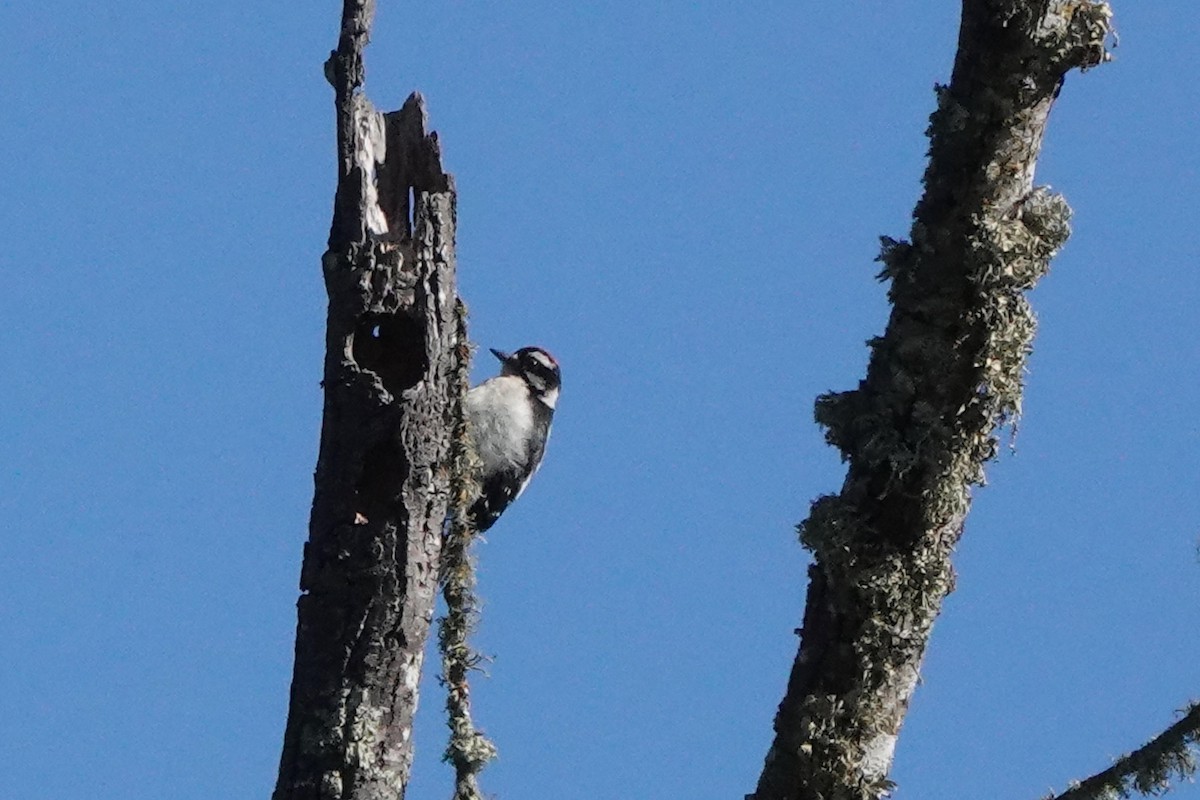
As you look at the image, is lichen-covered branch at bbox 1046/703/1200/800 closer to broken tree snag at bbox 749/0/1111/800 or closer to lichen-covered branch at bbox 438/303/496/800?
broken tree snag at bbox 749/0/1111/800

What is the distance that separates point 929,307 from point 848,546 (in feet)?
1.94

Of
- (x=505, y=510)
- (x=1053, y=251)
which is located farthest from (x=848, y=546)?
(x=505, y=510)

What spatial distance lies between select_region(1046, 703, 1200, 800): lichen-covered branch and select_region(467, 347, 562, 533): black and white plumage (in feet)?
13.2

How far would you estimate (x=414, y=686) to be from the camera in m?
4.55

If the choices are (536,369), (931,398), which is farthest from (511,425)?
(931,398)

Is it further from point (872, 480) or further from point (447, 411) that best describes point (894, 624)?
point (447, 411)

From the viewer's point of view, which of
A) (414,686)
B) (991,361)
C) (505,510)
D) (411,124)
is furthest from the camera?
(505,510)

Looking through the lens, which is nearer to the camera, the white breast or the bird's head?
the white breast

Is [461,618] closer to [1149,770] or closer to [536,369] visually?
[1149,770]

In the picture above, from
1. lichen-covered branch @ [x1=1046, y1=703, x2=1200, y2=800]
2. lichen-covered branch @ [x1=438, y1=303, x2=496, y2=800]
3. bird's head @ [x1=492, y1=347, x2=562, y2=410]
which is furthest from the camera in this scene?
bird's head @ [x1=492, y1=347, x2=562, y2=410]

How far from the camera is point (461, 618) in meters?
4.97

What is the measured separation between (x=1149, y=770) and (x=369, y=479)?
6.49ft

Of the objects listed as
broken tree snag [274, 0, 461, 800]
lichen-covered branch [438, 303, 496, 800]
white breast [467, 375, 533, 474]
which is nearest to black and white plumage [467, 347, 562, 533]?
white breast [467, 375, 533, 474]

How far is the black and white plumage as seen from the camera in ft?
26.4
